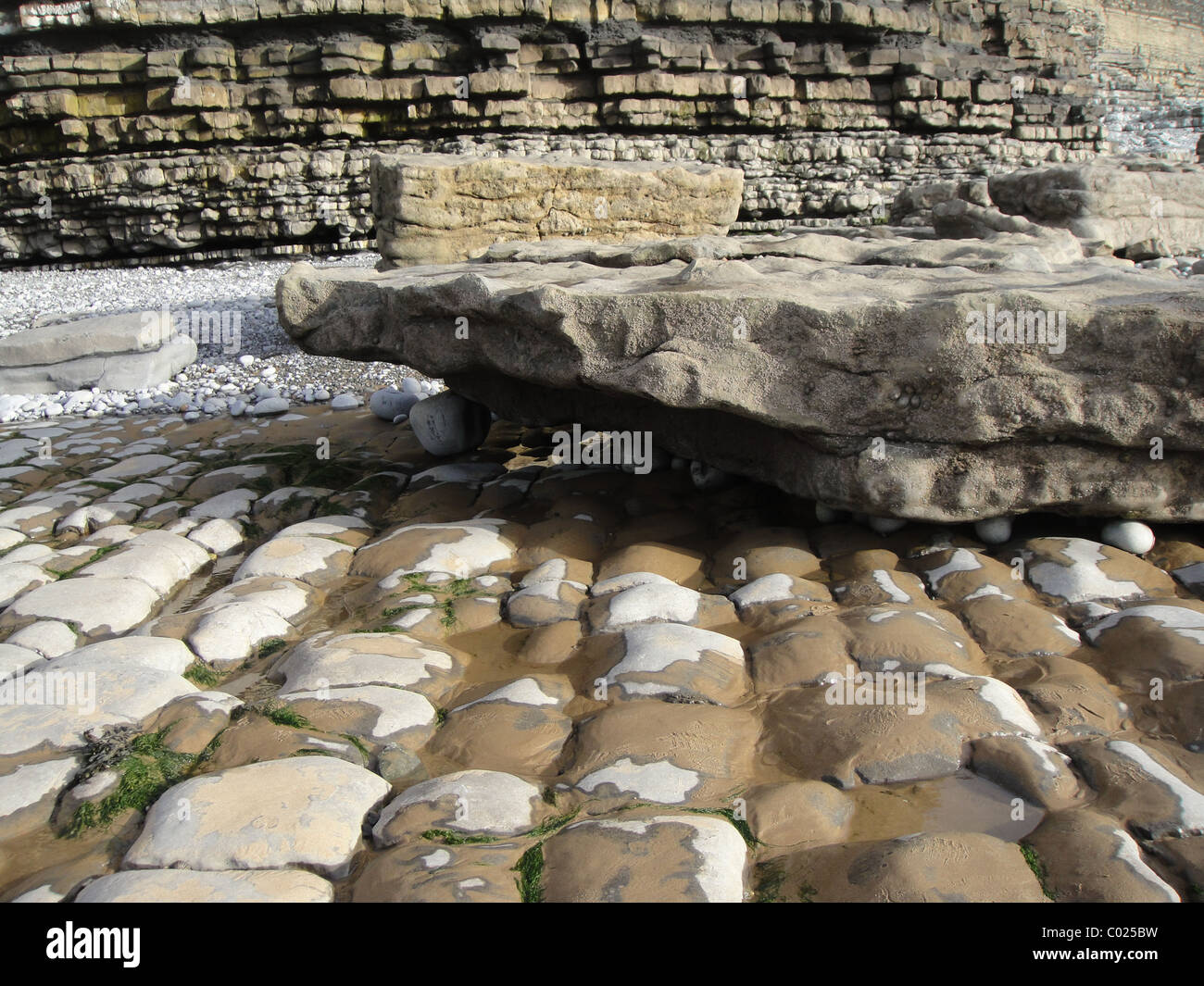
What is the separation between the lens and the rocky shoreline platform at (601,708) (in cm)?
176

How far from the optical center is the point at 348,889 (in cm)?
177

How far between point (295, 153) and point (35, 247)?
345 cm

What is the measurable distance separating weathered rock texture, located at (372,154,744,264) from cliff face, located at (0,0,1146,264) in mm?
4821

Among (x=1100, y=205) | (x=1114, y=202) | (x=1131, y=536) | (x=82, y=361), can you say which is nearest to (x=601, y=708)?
(x=1131, y=536)

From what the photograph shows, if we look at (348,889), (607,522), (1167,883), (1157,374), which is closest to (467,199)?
(607,522)

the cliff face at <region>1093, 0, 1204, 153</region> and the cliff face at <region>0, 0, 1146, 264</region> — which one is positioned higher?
the cliff face at <region>1093, 0, 1204, 153</region>

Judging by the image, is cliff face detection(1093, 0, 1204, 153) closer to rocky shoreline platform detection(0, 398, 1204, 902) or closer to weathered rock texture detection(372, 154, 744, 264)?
weathered rock texture detection(372, 154, 744, 264)

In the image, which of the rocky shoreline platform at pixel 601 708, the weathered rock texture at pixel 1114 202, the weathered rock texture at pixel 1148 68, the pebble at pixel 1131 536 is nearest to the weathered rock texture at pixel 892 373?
the pebble at pixel 1131 536

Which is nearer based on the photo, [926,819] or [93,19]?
[926,819]

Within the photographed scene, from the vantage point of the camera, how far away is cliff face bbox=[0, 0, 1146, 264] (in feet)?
34.5

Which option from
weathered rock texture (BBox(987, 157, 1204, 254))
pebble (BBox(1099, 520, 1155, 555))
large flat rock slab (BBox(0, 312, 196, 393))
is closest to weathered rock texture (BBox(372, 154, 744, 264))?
large flat rock slab (BBox(0, 312, 196, 393))

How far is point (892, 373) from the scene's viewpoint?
2.88 metres

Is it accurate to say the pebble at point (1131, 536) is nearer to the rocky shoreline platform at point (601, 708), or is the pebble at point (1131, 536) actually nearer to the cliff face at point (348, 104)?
the rocky shoreline platform at point (601, 708)
